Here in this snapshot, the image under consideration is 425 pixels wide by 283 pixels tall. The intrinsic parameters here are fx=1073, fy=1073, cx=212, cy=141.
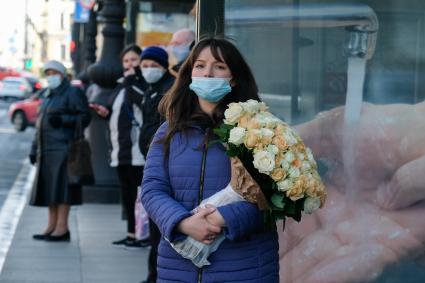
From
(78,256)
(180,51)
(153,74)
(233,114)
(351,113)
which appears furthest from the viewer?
(78,256)

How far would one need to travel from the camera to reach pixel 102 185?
44.0ft

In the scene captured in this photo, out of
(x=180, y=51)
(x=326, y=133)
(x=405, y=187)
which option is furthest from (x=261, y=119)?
(x=180, y=51)

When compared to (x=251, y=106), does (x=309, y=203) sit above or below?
below

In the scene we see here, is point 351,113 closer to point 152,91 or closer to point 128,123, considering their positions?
point 152,91

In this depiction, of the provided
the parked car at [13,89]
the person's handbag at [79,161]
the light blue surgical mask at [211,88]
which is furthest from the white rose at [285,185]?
the parked car at [13,89]

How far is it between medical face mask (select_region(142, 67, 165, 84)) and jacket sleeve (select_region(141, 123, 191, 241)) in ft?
12.9

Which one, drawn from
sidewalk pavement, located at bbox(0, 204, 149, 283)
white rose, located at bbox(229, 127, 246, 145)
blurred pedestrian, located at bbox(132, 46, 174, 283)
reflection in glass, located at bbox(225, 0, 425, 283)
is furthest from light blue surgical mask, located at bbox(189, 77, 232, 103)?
sidewalk pavement, located at bbox(0, 204, 149, 283)

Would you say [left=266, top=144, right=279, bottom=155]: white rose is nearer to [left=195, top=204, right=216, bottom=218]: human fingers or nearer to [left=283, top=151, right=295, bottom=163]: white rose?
[left=283, top=151, right=295, bottom=163]: white rose

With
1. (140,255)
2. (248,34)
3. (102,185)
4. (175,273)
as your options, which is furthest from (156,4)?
(175,273)

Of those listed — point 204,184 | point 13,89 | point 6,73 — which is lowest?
point 6,73

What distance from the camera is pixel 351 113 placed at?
18.5 feet

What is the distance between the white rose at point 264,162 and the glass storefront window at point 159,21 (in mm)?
11920

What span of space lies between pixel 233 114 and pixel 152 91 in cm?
428

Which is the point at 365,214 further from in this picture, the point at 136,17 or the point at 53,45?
the point at 53,45
